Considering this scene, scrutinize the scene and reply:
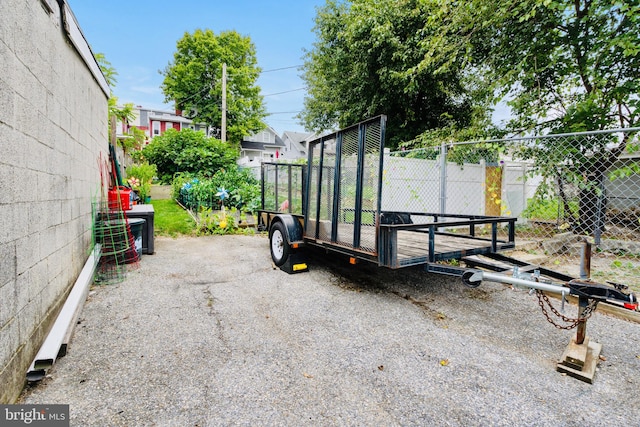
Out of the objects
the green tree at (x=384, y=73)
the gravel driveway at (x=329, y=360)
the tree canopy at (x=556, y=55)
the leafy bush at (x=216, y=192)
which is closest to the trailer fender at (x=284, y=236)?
the gravel driveway at (x=329, y=360)

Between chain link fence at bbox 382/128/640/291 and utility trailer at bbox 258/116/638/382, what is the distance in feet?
4.27

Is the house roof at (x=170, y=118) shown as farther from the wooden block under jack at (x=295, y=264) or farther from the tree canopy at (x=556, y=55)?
the wooden block under jack at (x=295, y=264)

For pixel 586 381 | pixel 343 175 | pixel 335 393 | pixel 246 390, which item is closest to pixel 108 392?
pixel 246 390

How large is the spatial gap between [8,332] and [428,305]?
3.41 metres

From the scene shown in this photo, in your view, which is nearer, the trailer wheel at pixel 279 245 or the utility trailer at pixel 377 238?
the utility trailer at pixel 377 238

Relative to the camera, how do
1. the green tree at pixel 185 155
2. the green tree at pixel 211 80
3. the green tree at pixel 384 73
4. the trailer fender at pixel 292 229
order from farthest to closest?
the green tree at pixel 211 80
the green tree at pixel 185 155
the green tree at pixel 384 73
the trailer fender at pixel 292 229

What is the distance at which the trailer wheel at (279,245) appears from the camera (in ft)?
14.6

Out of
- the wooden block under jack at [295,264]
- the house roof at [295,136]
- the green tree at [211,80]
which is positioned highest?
the green tree at [211,80]

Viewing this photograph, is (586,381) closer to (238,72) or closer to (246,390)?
(246,390)

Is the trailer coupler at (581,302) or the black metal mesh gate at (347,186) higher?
the black metal mesh gate at (347,186)

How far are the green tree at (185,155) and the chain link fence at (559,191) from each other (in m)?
10.0

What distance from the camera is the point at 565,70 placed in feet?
19.1

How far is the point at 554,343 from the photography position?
8.55 feet

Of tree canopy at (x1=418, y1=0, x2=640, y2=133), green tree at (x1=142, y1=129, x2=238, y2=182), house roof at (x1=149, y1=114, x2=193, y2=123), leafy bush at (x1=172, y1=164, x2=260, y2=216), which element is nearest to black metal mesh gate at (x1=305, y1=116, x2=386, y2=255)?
tree canopy at (x1=418, y1=0, x2=640, y2=133)
